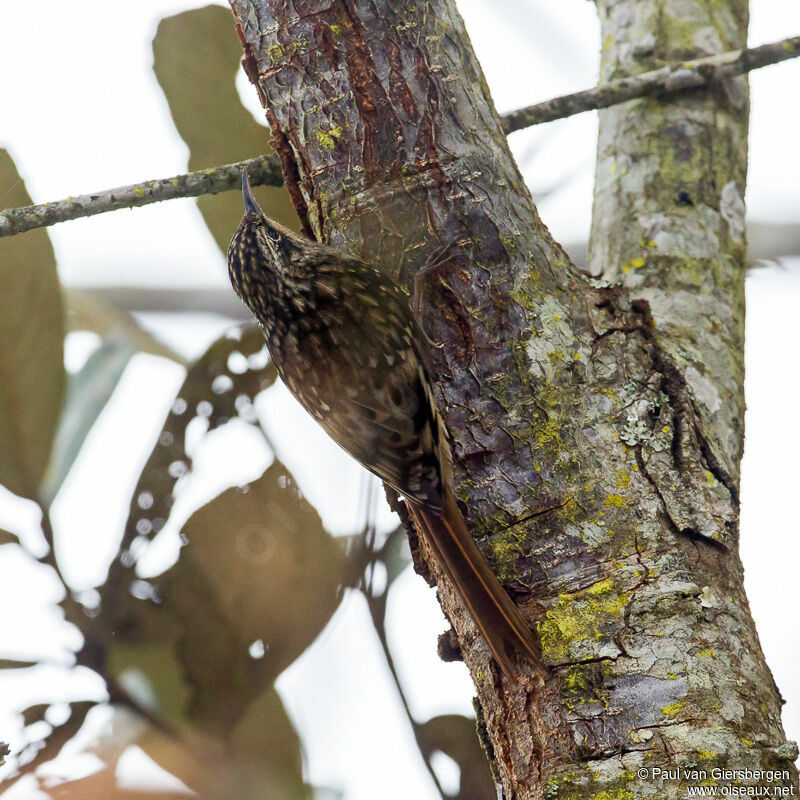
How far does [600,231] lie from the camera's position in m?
1.85

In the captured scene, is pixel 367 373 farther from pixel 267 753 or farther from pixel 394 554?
pixel 267 753

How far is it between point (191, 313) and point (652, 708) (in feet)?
5.40

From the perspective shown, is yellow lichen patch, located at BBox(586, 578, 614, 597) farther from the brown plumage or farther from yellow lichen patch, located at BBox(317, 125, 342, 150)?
yellow lichen patch, located at BBox(317, 125, 342, 150)

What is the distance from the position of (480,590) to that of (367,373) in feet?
1.75

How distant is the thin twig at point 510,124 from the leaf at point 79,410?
0.47 m

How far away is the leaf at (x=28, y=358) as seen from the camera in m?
1.65

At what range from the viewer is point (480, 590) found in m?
1.24

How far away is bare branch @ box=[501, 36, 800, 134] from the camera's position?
1670 mm

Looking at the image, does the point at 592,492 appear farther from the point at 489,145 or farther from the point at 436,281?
the point at 489,145

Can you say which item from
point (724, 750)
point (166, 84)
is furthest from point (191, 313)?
point (724, 750)

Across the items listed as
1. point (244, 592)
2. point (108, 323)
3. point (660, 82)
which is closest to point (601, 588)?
point (244, 592)

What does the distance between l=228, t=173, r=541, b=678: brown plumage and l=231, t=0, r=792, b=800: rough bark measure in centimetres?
5

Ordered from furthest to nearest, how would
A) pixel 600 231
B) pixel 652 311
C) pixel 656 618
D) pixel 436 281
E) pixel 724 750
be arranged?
pixel 600 231 < pixel 652 311 < pixel 436 281 < pixel 656 618 < pixel 724 750

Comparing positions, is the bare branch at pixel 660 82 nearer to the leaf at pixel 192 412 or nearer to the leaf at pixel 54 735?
the leaf at pixel 192 412
